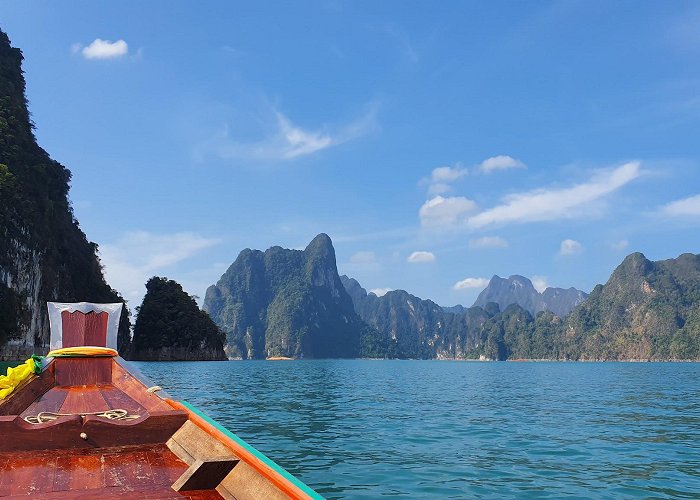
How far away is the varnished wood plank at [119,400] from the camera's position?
8526mm

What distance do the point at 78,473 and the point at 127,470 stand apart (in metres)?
0.44

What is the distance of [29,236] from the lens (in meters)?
63.4

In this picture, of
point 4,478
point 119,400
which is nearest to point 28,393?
point 119,400

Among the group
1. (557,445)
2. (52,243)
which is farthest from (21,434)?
(52,243)

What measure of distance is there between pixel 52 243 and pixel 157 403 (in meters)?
72.8

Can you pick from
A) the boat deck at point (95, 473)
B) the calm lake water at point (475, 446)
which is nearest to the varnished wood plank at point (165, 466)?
the boat deck at point (95, 473)

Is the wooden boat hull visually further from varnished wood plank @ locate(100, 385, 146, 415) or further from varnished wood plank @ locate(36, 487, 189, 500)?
varnished wood plank @ locate(100, 385, 146, 415)

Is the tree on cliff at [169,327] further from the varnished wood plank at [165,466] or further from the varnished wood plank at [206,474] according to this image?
the varnished wood plank at [206,474]

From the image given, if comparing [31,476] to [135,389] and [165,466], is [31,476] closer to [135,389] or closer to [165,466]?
[165,466]

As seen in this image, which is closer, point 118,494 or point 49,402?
point 118,494

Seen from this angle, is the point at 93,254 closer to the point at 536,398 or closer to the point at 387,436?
the point at 536,398

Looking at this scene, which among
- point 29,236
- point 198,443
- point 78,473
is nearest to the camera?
point 78,473

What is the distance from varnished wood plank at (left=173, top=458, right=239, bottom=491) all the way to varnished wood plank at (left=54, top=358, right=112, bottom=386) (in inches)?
308

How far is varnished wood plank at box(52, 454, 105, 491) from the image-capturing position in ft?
15.9
